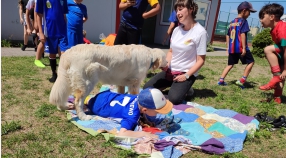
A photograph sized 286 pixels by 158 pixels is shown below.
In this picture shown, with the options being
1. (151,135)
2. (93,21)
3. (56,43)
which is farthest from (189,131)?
(93,21)

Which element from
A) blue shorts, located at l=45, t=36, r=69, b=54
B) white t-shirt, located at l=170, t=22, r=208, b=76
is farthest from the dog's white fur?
blue shorts, located at l=45, t=36, r=69, b=54

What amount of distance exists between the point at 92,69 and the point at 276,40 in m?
3.52

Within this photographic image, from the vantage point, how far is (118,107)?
300cm

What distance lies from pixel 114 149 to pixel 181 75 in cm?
201

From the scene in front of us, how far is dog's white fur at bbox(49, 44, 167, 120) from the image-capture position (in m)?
2.86

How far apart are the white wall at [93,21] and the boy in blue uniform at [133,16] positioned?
679cm

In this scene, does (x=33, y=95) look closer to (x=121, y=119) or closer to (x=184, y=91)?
(x=121, y=119)

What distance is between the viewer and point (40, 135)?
2.65 m

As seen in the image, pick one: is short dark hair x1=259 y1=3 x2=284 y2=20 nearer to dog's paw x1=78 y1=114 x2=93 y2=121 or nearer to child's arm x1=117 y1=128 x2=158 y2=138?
child's arm x1=117 y1=128 x2=158 y2=138

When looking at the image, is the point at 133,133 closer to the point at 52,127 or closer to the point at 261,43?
the point at 52,127

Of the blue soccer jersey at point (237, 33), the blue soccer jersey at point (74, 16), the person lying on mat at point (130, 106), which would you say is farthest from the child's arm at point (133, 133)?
the blue soccer jersey at point (237, 33)

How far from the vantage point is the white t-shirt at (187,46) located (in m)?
3.87

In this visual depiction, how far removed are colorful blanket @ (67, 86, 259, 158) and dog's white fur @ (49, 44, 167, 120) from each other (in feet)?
1.19

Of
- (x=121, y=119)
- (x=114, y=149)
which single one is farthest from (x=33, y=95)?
(x=114, y=149)
